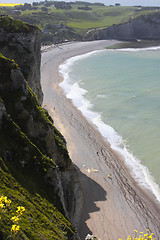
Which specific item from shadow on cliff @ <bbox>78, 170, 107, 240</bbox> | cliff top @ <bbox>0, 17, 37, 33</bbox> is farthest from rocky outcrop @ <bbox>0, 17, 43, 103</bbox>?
shadow on cliff @ <bbox>78, 170, 107, 240</bbox>

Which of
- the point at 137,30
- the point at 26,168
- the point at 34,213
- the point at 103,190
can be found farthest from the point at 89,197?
the point at 137,30

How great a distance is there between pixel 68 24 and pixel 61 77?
119m

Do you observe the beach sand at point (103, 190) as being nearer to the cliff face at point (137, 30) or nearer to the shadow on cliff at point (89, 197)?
the shadow on cliff at point (89, 197)

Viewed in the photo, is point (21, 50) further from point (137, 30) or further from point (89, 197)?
point (137, 30)

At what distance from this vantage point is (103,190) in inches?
1241

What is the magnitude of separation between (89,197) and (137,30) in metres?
164

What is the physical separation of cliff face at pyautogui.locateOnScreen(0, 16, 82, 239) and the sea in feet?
49.4

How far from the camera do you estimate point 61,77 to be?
81312 mm

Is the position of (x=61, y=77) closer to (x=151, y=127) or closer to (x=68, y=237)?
(x=151, y=127)

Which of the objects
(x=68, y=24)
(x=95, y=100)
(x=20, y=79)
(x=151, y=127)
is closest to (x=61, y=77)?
(x=95, y=100)

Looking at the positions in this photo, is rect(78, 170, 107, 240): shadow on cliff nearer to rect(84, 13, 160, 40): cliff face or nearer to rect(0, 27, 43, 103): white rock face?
rect(0, 27, 43, 103): white rock face

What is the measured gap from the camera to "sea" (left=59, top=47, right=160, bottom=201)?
38.1 metres

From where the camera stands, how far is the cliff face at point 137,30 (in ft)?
551

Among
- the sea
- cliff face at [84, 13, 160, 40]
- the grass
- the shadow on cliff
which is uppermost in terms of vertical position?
cliff face at [84, 13, 160, 40]
